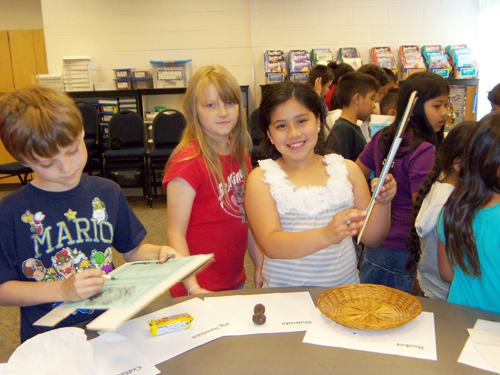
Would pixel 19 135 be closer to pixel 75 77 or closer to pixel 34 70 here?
pixel 75 77

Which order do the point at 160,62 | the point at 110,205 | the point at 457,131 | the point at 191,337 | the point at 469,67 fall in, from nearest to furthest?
1. the point at 191,337
2. the point at 110,205
3. the point at 457,131
4. the point at 469,67
5. the point at 160,62

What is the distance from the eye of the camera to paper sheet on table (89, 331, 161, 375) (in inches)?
30.7

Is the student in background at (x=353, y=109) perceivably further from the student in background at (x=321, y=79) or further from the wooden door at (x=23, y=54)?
the wooden door at (x=23, y=54)

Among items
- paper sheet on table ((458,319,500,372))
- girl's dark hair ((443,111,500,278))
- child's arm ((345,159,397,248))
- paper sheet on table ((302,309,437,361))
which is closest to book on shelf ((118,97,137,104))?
child's arm ((345,159,397,248))

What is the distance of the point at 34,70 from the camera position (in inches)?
241

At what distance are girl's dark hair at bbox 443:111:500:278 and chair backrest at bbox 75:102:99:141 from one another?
4699 millimetres

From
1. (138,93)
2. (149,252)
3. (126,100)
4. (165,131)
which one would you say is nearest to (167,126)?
(165,131)

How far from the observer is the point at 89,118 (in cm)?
500

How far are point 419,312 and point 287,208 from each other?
0.52 meters

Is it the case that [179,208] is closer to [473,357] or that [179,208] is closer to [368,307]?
[368,307]

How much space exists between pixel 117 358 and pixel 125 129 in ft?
14.6

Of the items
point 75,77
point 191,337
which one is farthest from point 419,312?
point 75,77

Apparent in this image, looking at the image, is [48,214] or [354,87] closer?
[48,214]

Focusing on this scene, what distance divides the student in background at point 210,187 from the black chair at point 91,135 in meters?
3.85
